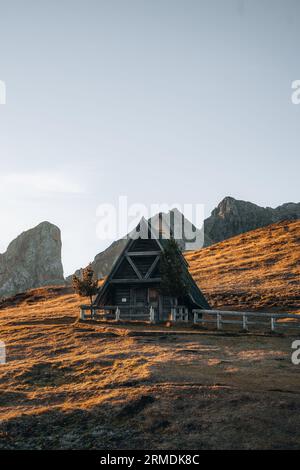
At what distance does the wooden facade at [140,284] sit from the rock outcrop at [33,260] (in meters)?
105

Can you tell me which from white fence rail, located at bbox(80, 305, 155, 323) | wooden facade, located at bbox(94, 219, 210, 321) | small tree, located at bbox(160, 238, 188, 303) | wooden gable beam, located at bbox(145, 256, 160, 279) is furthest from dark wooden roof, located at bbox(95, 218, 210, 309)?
white fence rail, located at bbox(80, 305, 155, 323)

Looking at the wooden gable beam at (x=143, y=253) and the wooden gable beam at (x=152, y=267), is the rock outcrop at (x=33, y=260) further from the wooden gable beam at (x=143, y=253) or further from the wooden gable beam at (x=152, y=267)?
the wooden gable beam at (x=152, y=267)

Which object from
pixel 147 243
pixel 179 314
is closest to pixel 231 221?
pixel 147 243

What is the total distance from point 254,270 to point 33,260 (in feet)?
332

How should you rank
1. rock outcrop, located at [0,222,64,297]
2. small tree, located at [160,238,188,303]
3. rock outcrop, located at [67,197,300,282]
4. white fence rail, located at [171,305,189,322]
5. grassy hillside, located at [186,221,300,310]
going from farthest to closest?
rock outcrop, located at [67,197,300,282], rock outcrop, located at [0,222,64,297], grassy hillside, located at [186,221,300,310], white fence rail, located at [171,305,189,322], small tree, located at [160,238,188,303]

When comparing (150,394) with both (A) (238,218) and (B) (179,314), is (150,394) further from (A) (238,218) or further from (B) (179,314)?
(A) (238,218)

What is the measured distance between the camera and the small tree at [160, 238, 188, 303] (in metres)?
33.1

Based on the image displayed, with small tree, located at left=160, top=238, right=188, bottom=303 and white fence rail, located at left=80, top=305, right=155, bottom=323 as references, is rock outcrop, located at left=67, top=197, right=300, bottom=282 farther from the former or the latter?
small tree, located at left=160, top=238, right=188, bottom=303

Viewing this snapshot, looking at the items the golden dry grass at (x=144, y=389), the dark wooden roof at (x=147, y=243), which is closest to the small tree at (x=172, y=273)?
A: the dark wooden roof at (x=147, y=243)

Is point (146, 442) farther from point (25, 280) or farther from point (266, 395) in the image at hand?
point (25, 280)

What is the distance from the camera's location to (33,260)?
150750 millimetres

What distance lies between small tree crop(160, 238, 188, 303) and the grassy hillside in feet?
47.6

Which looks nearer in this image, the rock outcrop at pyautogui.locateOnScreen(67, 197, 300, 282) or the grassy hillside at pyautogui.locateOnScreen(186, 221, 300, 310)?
the grassy hillside at pyautogui.locateOnScreen(186, 221, 300, 310)
